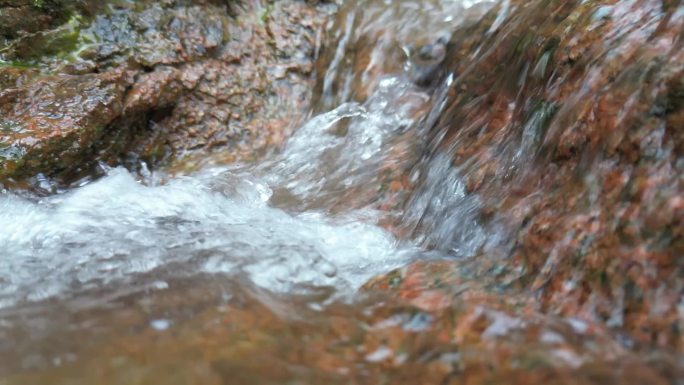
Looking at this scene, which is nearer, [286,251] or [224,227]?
[286,251]

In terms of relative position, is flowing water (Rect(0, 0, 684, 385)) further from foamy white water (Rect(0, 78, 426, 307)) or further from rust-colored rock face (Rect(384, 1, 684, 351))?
rust-colored rock face (Rect(384, 1, 684, 351))

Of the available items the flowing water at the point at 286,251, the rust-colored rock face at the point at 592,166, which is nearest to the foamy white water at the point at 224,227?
the flowing water at the point at 286,251

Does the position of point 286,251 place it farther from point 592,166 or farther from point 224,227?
point 592,166

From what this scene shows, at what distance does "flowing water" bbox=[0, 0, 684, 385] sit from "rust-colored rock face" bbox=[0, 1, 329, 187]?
25 cm

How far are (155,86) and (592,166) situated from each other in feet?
12.2

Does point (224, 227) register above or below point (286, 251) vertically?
below

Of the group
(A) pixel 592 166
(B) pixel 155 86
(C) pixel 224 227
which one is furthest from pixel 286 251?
(B) pixel 155 86

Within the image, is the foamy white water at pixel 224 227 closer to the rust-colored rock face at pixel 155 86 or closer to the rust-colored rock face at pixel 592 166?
the rust-colored rock face at pixel 155 86

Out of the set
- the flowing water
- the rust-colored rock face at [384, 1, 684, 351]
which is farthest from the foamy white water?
the rust-colored rock face at [384, 1, 684, 351]

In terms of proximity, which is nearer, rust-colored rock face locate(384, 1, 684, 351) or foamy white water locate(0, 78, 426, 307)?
rust-colored rock face locate(384, 1, 684, 351)

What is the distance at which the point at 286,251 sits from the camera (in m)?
3.00

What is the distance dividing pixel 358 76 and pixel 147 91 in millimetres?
1915

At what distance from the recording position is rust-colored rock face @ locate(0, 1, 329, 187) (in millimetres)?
4293

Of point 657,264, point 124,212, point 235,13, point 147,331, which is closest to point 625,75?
point 657,264
